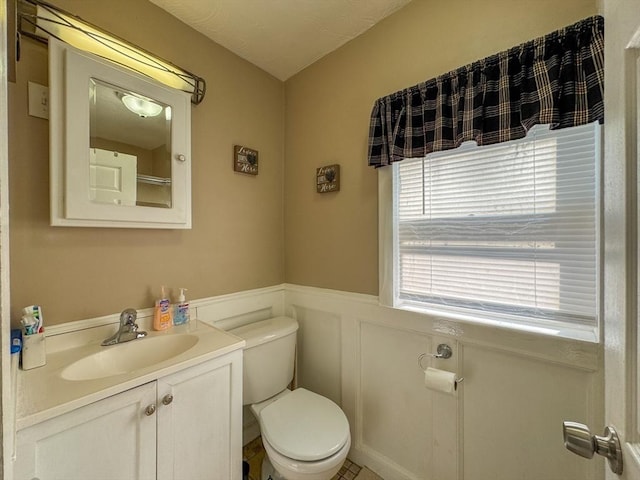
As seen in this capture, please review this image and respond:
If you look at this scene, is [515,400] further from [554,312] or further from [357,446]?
[357,446]

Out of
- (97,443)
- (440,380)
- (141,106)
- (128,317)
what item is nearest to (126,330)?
(128,317)

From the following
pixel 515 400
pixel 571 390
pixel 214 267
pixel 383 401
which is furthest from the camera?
pixel 214 267

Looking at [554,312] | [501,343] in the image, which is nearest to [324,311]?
[501,343]

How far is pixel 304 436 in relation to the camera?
117 cm

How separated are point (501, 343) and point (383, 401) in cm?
70

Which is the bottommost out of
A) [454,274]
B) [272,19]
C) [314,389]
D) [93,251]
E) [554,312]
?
[314,389]

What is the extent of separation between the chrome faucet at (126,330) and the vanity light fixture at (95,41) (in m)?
1.12

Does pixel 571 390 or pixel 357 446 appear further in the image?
pixel 357 446

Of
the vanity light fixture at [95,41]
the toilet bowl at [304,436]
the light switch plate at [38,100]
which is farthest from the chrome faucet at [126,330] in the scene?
the vanity light fixture at [95,41]

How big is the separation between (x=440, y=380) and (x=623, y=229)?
0.92 metres

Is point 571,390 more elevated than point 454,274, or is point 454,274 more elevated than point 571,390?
point 454,274

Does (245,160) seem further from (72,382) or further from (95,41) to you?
(72,382)

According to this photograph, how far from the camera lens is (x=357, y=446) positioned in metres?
1.51

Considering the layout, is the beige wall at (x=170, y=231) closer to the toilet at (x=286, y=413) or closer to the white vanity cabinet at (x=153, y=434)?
the toilet at (x=286, y=413)
